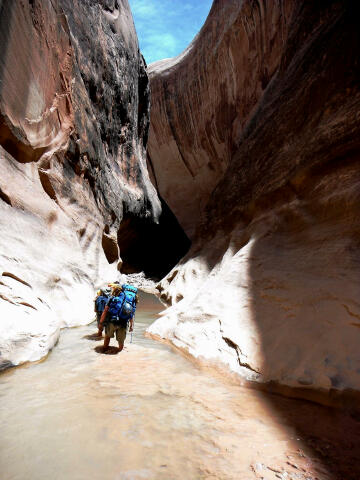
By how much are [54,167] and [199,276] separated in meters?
4.31

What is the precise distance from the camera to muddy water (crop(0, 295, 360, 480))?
154cm

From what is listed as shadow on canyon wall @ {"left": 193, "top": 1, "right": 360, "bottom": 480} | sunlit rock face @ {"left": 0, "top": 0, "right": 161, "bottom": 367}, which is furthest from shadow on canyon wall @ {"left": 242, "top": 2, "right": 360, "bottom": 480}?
sunlit rock face @ {"left": 0, "top": 0, "right": 161, "bottom": 367}

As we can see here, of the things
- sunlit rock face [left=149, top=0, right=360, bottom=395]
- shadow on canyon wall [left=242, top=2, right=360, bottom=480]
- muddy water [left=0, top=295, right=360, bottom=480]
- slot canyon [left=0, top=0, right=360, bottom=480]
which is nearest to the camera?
muddy water [left=0, top=295, right=360, bottom=480]

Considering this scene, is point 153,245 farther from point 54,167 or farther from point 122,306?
point 122,306

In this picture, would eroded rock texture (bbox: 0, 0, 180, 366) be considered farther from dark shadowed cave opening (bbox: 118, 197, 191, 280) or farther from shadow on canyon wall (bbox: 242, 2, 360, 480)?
dark shadowed cave opening (bbox: 118, 197, 191, 280)

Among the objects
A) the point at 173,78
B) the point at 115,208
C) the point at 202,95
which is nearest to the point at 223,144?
the point at 202,95

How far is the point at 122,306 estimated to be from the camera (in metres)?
3.91

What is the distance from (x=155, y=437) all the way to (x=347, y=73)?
19.3 feet

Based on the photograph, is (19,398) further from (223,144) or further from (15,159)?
(223,144)

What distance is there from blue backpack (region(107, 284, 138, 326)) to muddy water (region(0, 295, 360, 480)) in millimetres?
881

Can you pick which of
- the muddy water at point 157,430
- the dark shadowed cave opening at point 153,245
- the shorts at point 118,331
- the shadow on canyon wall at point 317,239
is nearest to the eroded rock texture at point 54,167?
the shorts at point 118,331

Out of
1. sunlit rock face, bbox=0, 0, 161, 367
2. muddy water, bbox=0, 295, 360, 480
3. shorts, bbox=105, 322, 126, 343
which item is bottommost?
muddy water, bbox=0, 295, 360, 480

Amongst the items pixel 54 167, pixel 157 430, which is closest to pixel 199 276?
pixel 54 167

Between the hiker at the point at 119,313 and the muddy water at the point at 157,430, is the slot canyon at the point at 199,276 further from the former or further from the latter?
the hiker at the point at 119,313
